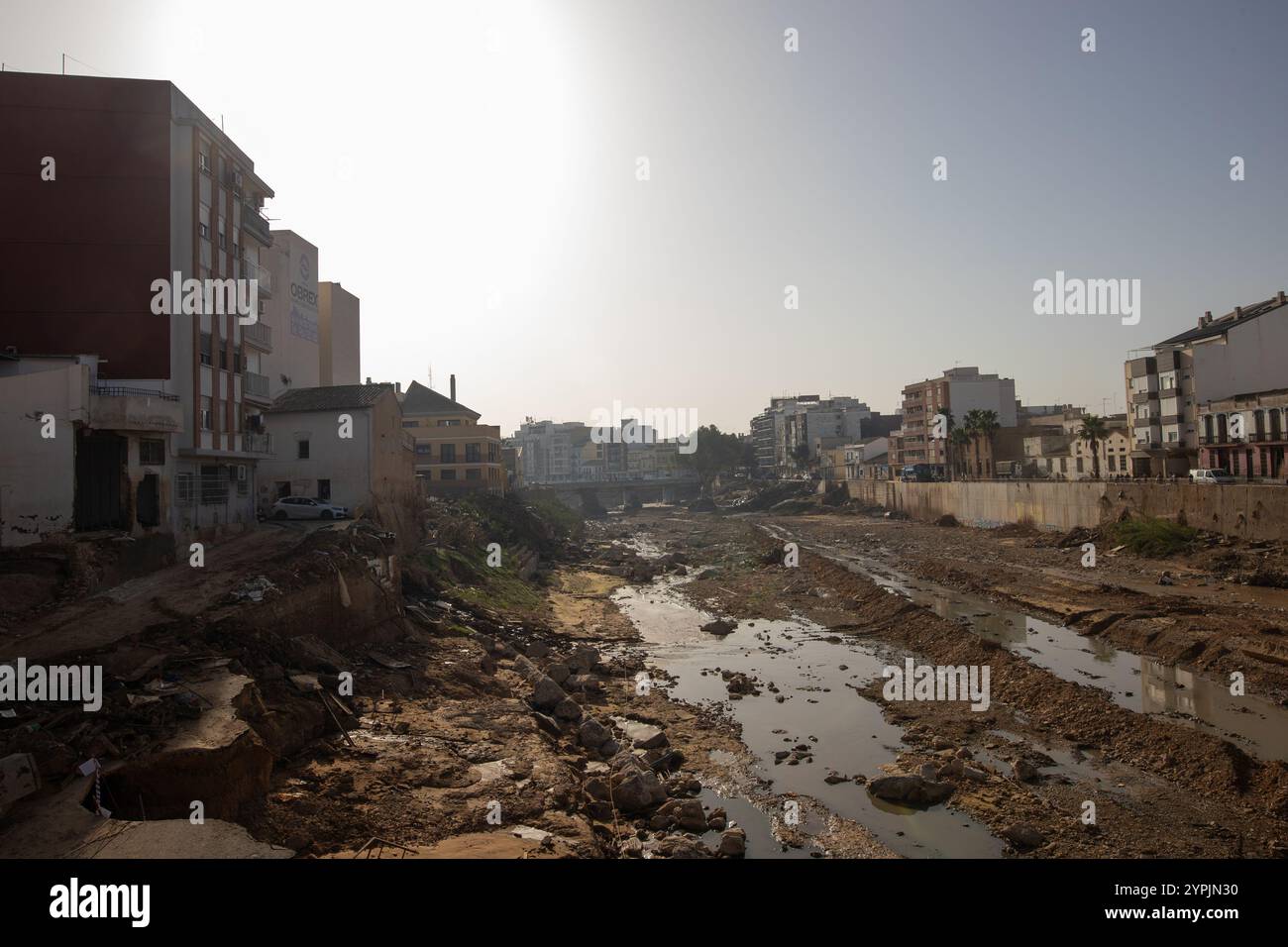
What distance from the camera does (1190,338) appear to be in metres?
67.4

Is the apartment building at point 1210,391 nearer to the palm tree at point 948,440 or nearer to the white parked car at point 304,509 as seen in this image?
the palm tree at point 948,440

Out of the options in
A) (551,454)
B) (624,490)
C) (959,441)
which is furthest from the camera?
(551,454)

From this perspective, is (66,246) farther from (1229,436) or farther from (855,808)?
(1229,436)

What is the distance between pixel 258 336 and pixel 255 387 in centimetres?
282

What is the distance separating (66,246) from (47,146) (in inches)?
137

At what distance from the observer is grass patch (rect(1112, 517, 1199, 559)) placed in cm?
4450

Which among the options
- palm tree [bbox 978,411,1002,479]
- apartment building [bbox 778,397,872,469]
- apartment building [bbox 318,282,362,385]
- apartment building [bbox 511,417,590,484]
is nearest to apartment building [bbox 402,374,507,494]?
apartment building [bbox 318,282,362,385]

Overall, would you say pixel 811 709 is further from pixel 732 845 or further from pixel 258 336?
pixel 258 336

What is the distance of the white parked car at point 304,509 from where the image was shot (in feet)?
116

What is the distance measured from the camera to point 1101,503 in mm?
53188

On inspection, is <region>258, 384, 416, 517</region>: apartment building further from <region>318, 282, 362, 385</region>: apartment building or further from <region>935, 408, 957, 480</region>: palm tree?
<region>935, 408, 957, 480</region>: palm tree

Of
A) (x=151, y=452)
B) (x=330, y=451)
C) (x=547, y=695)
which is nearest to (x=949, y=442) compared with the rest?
(x=330, y=451)

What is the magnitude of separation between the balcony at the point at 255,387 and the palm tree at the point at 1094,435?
73.7 m

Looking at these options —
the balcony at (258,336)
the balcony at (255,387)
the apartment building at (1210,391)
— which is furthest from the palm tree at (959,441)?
the balcony at (255,387)
